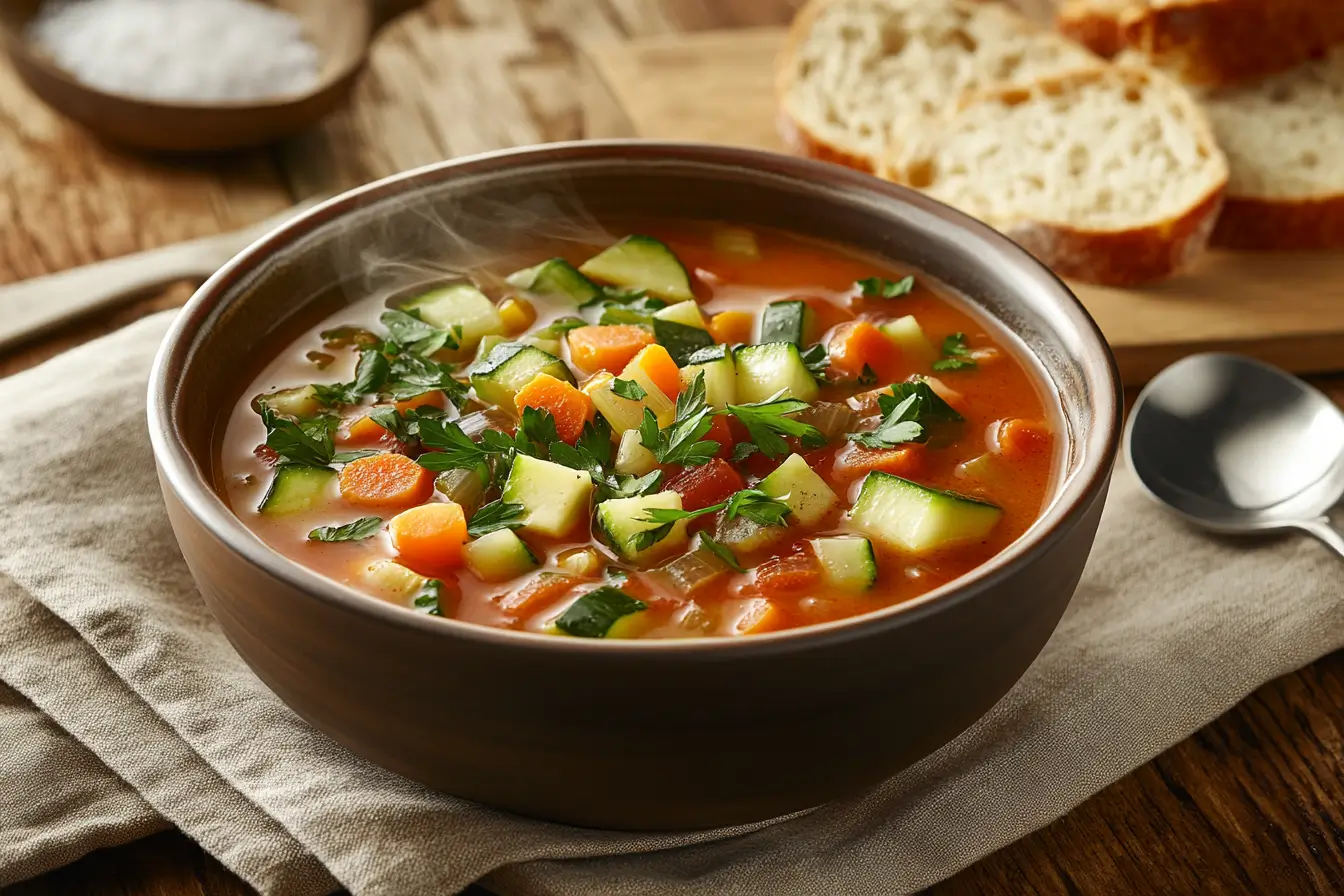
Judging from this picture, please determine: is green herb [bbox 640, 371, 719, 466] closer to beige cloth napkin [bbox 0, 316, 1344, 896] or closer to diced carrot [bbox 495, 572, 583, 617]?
diced carrot [bbox 495, 572, 583, 617]

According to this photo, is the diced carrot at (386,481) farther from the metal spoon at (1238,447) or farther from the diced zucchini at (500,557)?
the metal spoon at (1238,447)

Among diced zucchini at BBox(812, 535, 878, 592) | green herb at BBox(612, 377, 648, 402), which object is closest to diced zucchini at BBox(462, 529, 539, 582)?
green herb at BBox(612, 377, 648, 402)

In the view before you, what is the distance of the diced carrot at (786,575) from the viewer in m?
2.18

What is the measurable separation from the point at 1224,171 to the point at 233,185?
2.71 m

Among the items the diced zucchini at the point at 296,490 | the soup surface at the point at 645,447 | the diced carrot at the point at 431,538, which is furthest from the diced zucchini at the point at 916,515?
the diced zucchini at the point at 296,490

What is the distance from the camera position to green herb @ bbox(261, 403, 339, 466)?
2398 millimetres

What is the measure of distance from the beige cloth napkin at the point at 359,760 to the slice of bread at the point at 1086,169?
964mm

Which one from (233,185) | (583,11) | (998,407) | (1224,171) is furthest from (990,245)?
(583,11)

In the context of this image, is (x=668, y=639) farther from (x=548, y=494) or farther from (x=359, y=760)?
(x=359, y=760)

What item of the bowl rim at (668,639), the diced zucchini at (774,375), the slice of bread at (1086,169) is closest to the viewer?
the bowl rim at (668,639)

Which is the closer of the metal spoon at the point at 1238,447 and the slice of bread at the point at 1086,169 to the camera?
the metal spoon at the point at 1238,447

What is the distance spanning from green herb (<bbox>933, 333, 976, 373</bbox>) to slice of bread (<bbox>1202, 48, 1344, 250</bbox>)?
1541 mm

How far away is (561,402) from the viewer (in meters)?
2.44

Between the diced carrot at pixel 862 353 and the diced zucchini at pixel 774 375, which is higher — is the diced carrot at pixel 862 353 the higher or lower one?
the lower one
